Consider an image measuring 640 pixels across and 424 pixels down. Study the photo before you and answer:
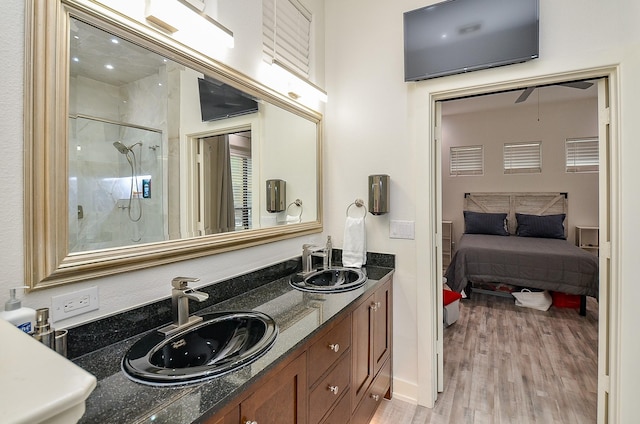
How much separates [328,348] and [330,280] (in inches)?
32.3

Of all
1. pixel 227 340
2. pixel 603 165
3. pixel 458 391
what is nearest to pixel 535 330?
pixel 458 391

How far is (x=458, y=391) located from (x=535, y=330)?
1.59 metres

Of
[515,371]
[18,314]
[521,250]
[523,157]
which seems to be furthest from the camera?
[523,157]

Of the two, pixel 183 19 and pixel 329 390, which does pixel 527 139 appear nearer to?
pixel 329 390

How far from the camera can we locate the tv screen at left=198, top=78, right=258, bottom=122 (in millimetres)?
1425

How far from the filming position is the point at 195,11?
1209 millimetres

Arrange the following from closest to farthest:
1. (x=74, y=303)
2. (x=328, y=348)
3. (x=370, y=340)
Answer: (x=74, y=303)
(x=328, y=348)
(x=370, y=340)

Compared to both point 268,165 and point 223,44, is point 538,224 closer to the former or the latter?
point 268,165

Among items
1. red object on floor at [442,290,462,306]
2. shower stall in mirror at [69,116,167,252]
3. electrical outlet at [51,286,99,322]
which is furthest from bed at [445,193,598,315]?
electrical outlet at [51,286,99,322]

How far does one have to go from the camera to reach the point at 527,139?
17.7 feet

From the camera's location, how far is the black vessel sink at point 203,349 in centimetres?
85

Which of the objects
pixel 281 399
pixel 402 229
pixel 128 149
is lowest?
pixel 281 399

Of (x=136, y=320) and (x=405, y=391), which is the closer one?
(x=136, y=320)

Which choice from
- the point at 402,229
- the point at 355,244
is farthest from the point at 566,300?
the point at 355,244
